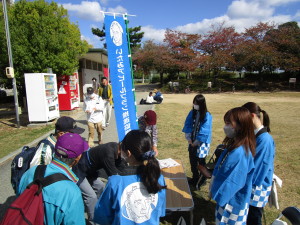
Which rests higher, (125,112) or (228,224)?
(125,112)

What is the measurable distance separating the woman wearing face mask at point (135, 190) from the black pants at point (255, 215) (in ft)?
4.14

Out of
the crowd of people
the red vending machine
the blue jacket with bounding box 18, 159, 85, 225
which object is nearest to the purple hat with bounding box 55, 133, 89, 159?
the crowd of people

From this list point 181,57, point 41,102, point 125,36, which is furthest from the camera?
point 181,57

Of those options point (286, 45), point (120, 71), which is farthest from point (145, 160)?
point (286, 45)

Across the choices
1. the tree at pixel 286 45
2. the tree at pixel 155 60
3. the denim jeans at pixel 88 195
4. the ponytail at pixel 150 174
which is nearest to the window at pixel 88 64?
the tree at pixel 155 60

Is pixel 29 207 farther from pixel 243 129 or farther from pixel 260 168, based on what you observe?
pixel 260 168

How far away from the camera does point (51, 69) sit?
386 inches

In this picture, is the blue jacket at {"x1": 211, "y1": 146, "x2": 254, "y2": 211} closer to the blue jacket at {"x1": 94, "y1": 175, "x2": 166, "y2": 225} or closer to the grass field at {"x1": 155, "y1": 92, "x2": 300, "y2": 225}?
the blue jacket at {"x1": 94, "y1": 175, "x2": 166, "y2": 225}

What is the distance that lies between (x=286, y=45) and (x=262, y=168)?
27.2 meters

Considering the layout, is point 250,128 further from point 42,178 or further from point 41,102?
point 41,102

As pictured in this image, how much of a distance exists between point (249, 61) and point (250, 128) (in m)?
25.1

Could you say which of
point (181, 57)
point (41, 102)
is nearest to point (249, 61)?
point (181, 57)

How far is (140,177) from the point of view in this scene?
1.69 metres

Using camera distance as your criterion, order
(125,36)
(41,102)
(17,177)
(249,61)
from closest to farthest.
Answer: (17,177), (125,36), (41,102), (249,61)
